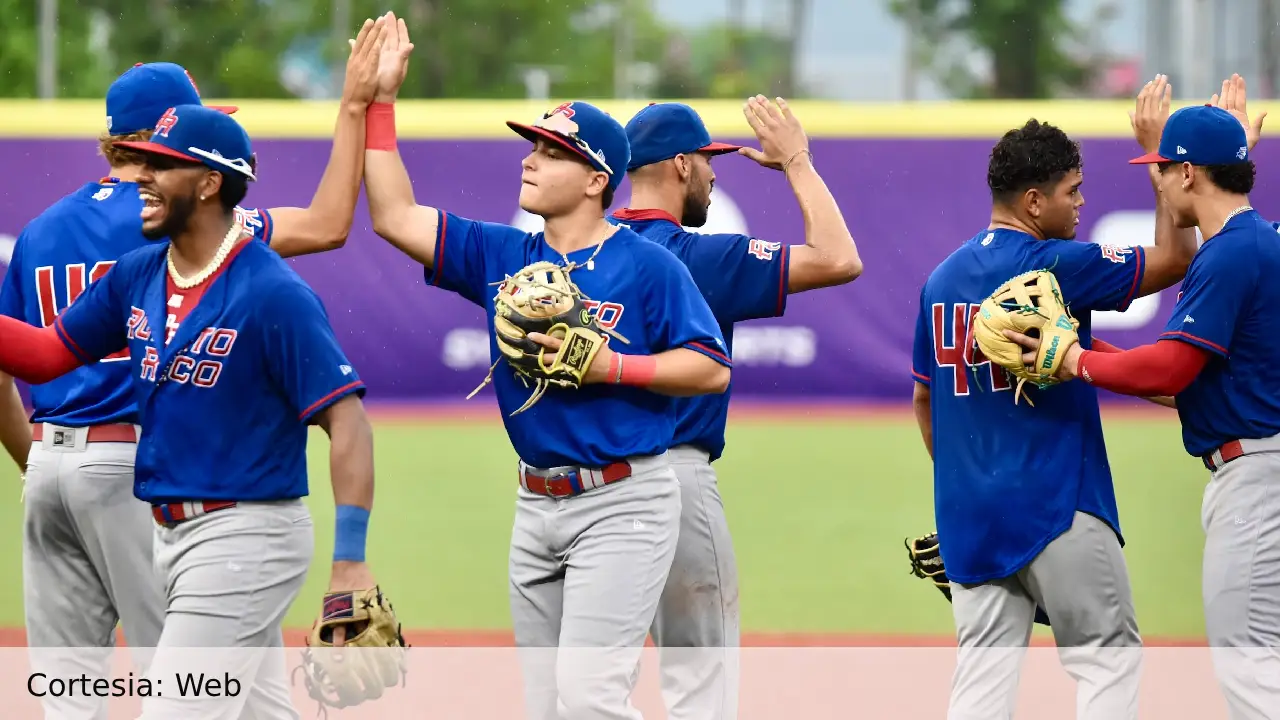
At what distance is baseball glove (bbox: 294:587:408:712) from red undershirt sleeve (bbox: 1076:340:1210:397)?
2027mm

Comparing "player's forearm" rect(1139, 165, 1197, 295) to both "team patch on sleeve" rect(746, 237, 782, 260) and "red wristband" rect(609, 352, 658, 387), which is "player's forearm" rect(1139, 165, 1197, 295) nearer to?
"team patch on sleeve" rect(746, 237, 782, 260)

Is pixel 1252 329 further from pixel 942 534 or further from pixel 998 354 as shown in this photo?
pixel 942 534

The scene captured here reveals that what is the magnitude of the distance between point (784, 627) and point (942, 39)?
54.8 feet

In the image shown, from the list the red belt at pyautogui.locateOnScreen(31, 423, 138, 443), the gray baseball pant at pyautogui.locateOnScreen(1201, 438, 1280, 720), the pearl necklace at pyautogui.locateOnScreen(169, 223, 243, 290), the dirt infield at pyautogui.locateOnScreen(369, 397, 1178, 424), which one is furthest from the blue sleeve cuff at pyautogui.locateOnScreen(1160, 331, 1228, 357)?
the dirt infield at pyautogui.locateOnScreen(369, 397, 1178, 424)

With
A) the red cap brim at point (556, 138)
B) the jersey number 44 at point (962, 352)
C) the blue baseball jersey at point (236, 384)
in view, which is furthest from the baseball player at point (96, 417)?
the jersey number 44 at point (962, 352)

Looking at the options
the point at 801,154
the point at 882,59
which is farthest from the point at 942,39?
the point at 801,154

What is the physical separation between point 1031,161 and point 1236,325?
76 cm

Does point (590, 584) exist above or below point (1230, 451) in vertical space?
below

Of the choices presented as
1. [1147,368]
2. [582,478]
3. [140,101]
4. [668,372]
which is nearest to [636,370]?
[668,372]

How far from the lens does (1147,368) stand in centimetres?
439

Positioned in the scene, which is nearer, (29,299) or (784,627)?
(29,299)

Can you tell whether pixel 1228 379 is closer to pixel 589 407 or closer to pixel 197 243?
pixel 589 407

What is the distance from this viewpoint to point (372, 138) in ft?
14.5

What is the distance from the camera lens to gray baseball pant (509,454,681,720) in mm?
3971
